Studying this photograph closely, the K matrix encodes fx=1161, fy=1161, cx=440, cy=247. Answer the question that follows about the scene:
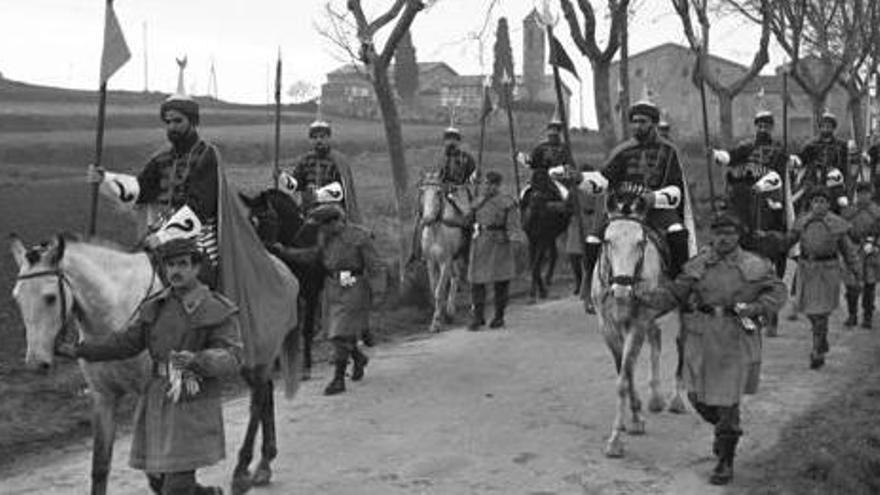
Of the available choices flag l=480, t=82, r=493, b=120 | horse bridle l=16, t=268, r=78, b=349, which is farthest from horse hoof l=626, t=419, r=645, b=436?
flag l=480, t=82, r=493, b=120

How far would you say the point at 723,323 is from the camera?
8422 millimetres

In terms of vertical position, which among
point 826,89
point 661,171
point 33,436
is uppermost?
point 826,89

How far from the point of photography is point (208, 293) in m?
6.31

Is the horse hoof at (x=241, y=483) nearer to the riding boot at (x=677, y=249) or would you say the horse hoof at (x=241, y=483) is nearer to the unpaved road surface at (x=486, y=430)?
the unpaved road surface at (x=486, y=430)

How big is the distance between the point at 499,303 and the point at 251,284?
7.97 metres

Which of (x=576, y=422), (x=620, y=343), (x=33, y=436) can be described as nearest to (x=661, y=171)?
(x=620, y=343)

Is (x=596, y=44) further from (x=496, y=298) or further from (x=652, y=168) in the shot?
(x=652, y=168)

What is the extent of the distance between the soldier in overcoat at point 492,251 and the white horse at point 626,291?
5.70 m

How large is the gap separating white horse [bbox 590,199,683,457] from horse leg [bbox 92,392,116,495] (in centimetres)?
→ 380

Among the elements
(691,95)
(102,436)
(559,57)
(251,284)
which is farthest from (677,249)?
(691,95)

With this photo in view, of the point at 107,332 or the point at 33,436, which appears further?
the point at 33,436

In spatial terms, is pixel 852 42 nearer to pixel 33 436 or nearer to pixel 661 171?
pixel 661 171

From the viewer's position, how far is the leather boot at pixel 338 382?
454 inches

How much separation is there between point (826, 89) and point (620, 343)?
25.0 m
